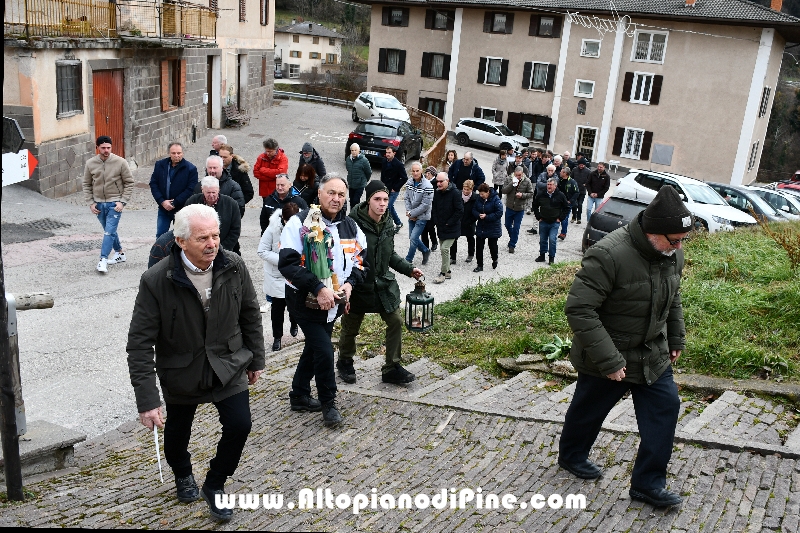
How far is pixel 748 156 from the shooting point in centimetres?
3741

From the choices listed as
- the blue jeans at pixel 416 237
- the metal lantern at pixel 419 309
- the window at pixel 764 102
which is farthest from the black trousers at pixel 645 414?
the window at pixel 764 102

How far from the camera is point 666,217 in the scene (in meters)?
4.45

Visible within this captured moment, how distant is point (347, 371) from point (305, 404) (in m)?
0.74

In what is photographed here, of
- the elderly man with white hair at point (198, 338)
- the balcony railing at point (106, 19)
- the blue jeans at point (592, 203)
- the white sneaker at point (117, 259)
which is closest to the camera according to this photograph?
the elderly man with white hair at point (198, 338)

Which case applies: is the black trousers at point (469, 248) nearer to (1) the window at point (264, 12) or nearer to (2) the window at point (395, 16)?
(1) the window at point (264, 12)

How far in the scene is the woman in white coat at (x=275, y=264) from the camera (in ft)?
25.5

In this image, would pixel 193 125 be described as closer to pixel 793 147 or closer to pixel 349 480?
pixel 349 480

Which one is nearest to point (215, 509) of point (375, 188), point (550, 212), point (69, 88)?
point (375, 188)

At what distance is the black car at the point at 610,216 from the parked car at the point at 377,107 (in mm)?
18390

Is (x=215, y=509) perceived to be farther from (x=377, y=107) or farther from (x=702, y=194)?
(x=377, y=107)

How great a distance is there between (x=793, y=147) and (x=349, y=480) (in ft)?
221

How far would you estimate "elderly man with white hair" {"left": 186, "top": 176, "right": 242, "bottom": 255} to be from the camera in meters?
7.96

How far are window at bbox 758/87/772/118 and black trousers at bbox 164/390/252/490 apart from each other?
38058mm

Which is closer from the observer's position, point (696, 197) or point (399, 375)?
point (399, 375)
